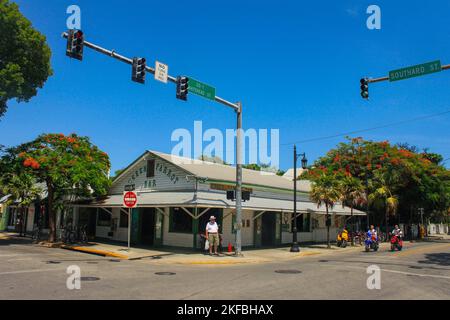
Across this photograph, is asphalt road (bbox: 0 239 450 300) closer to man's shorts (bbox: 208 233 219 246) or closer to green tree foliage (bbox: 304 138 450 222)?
man's shorts (bbox: 208 233 219 246)

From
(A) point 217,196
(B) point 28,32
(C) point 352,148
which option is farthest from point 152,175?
(C) point 352,148

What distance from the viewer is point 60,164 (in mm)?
22922

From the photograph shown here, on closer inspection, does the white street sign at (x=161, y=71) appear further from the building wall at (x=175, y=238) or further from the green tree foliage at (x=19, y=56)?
the green tree foliage at (x=19, y=56)

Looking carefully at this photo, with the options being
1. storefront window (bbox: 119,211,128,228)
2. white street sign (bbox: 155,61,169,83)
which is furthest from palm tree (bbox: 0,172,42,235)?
white street sign (bbox: 155,61,169,83)

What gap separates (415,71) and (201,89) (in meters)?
8.14

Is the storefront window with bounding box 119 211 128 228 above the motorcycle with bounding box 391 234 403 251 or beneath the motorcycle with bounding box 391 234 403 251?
above

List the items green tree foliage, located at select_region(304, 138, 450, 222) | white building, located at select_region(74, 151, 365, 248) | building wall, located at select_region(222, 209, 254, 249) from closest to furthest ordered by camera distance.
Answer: white building, located at select_region(74, 151, 365, 248) < building wall, located at select_region(222, 209, 254, 249) < green tree foliage, located at select_region(304, 138, 450, 222)

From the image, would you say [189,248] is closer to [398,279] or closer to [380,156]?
[398,279]

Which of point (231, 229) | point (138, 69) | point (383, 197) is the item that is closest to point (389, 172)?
point (383, 197)

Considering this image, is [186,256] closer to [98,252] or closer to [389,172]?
[98,252]

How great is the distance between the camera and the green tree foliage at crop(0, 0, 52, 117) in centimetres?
2389

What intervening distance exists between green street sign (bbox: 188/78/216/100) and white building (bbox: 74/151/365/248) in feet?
18.1
